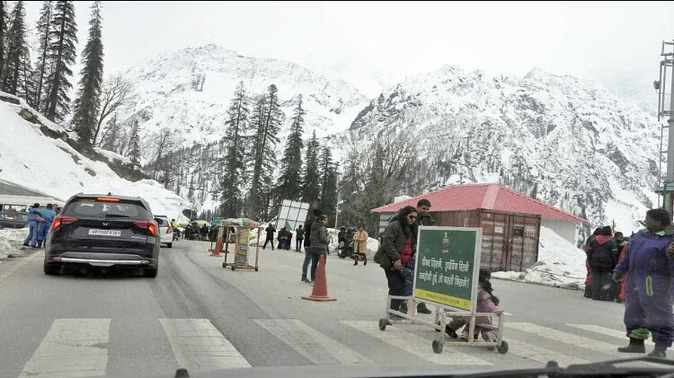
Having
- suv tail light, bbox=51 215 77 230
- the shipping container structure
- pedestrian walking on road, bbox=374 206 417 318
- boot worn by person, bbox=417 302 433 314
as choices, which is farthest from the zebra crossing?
the shipping container structure

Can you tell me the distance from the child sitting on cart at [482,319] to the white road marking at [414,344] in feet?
1.49

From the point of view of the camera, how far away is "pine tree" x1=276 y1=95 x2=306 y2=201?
78375mm

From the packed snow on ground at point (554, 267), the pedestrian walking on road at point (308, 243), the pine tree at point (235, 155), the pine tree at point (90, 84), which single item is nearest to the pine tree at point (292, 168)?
the pine tree at point (235, 155)

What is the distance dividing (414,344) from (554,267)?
670 inches

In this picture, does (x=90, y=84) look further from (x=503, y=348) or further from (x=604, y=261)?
(x=503, y=348)

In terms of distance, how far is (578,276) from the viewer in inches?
816

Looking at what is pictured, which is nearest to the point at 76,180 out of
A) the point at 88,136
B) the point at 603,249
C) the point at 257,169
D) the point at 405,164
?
the point at 88,136

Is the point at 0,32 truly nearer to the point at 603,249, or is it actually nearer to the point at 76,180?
the point at 76,180

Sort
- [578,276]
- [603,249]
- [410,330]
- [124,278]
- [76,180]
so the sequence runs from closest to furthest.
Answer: [410,330] → [124,278] → [603,249] → [578,276] → [76,180]

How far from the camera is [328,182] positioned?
85.6 metres

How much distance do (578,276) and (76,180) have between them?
4575 cm

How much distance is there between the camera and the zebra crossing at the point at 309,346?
18.1 feet

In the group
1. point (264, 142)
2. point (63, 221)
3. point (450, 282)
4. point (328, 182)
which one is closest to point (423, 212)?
point (450, 282)

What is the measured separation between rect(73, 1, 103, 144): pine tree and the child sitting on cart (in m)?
65.4
